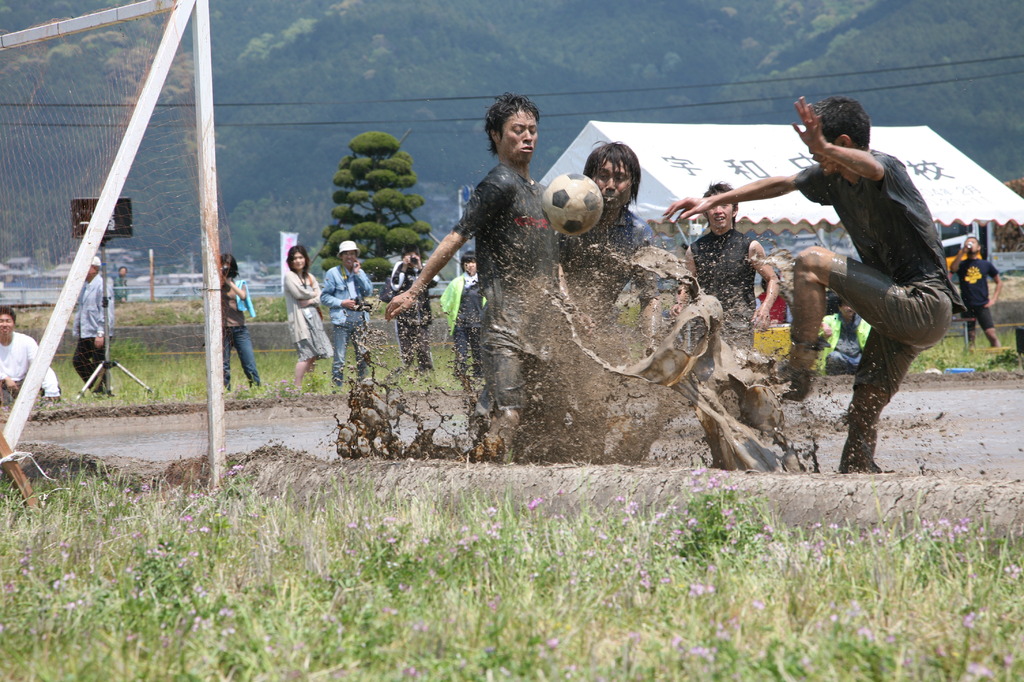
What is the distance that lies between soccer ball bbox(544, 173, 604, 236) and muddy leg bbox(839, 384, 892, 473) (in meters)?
1.64

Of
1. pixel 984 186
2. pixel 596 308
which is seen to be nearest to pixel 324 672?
pixel 596 308

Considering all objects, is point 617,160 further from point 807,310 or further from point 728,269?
point 728,269

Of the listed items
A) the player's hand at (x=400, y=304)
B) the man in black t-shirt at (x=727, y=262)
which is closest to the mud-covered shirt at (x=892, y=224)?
the man in black t-shirt at (x=727, y=262)

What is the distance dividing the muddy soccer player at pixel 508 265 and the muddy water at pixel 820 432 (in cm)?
87

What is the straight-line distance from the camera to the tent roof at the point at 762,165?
16.1 m

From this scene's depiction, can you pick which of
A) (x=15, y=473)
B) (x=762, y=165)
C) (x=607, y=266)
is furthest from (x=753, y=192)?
(x=762, y=165)

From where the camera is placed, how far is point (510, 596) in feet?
9.98

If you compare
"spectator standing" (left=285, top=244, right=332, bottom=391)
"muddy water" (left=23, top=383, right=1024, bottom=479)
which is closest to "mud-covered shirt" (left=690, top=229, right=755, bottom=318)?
"muddy water" (left=23, top=383, right=1024, bottom=479)

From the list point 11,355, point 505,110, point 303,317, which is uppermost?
point 505,110

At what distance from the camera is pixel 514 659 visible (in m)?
2.59

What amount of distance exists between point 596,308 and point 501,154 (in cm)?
99

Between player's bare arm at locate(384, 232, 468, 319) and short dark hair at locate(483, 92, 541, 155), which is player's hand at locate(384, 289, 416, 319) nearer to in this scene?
player's bare arm at locate(384, 232, 468, 319)

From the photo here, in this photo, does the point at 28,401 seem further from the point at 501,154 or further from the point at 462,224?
the point at 501,154

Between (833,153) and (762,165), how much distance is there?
1317cm
